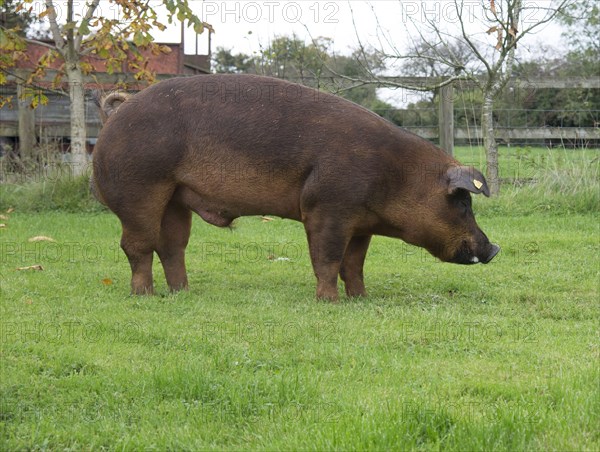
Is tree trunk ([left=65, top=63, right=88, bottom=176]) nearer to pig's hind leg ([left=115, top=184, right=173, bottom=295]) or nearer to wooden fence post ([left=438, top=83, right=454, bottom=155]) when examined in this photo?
wooden fence post ([left=438, top=83, right=454, bottom=155])

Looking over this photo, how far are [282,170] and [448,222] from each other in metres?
1.49

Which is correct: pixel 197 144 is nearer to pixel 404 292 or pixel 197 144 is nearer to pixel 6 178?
pixel 404 292

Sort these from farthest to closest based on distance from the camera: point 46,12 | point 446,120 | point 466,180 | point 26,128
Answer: point 26,128, point 446,120, point 46,12, point 466,180

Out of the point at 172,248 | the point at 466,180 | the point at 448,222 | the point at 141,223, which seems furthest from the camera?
the point at 172,248

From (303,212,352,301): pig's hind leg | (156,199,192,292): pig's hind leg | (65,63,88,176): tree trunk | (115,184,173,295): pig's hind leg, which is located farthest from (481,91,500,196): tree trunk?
(115,184,173,295): pig's hind leg

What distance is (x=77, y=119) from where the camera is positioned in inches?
533

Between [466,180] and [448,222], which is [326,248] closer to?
[448,222]

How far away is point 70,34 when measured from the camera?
521 inches

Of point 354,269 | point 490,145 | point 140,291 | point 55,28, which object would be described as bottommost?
point 140,291

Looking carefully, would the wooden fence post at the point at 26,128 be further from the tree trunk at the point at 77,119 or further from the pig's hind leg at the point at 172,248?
the pig's hind leg at the point at 172,248

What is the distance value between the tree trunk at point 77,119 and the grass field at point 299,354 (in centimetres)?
397

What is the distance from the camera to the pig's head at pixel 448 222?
7211 mm

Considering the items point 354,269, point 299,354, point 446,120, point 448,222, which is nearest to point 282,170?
point 354,269

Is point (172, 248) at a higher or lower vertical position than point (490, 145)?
lower
